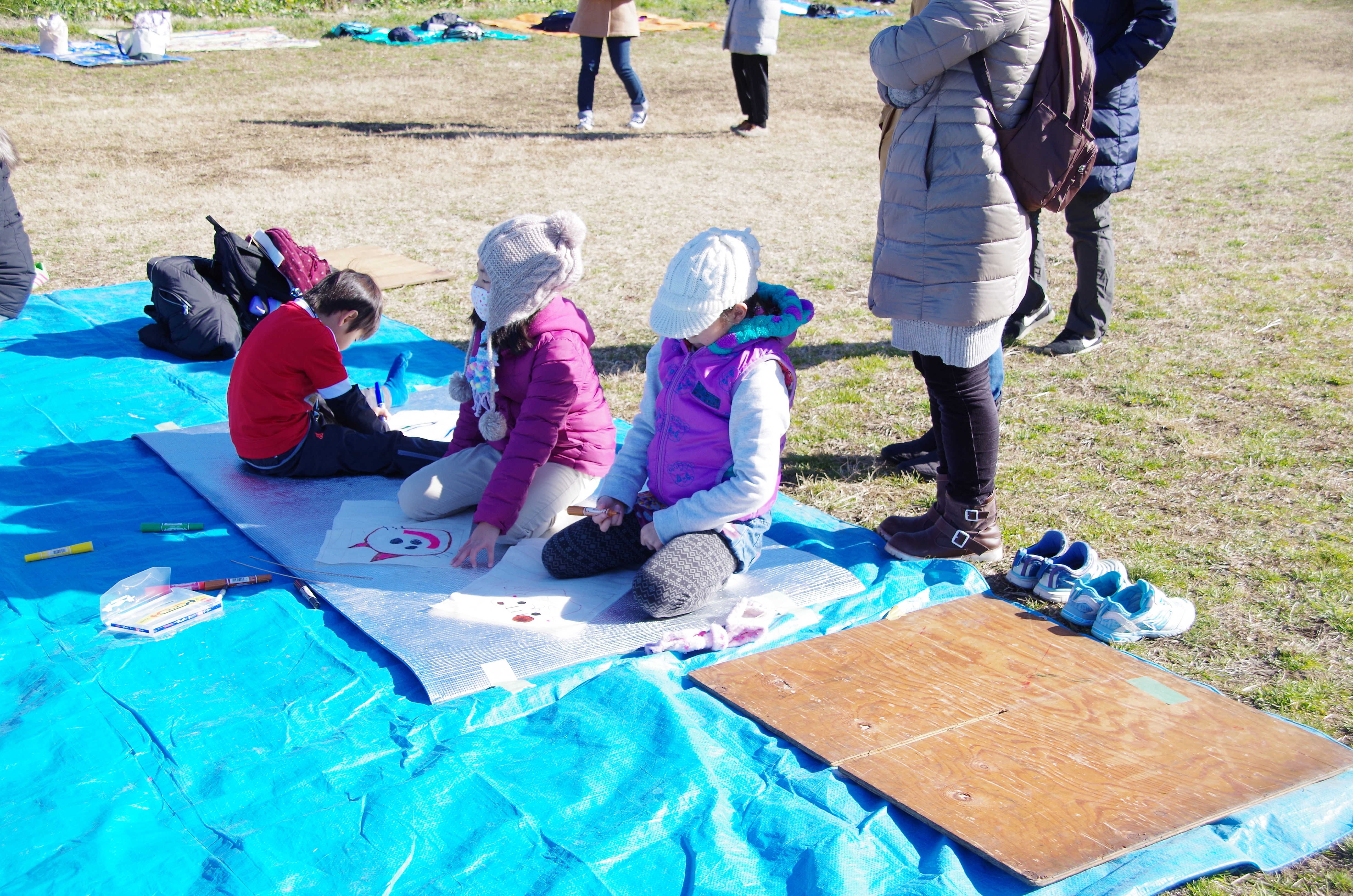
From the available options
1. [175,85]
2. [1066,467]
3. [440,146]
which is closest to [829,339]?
[1066,467]

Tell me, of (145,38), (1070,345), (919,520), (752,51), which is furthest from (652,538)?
(145,38)

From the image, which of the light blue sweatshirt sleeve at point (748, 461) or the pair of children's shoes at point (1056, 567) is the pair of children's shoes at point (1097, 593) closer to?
the pair of children's shoes at point (1056, 567)

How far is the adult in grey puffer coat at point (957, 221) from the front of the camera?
268cm

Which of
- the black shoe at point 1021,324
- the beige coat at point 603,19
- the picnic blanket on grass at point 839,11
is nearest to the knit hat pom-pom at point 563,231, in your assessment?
the black shoe at point 1021,324

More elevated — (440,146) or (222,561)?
(440,146)

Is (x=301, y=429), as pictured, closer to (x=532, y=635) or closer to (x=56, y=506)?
(x=56, y=506)

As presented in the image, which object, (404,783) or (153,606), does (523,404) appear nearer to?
(153,606)

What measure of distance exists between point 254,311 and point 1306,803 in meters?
4.51

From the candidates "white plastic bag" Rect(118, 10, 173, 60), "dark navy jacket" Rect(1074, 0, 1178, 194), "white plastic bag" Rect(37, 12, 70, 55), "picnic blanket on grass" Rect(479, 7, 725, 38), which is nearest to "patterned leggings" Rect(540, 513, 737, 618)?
"dark navy jacket" Rect(1074, 0, 1178, 194)

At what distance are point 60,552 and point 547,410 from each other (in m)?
1.47

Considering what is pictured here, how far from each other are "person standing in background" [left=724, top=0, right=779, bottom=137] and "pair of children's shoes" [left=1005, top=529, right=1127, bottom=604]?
812 cm

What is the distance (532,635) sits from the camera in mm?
2652

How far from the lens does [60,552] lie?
3021 millimetres

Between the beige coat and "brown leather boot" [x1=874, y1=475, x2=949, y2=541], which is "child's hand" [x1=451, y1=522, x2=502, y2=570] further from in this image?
the beige coat
